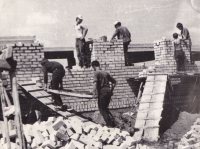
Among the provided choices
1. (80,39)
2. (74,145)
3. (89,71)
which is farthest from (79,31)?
(74,145)

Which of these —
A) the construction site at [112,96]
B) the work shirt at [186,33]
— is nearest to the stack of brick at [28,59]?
the construction site at [112,96]

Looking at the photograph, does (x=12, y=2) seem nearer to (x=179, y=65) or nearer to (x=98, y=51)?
(x=98, y=51)

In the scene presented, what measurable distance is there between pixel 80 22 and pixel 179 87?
10.9ft

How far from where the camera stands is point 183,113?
8.30 meters

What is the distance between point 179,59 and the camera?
29.2ft

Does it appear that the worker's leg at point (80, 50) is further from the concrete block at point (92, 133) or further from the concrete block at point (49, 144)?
the concrete block at point (49, 144)

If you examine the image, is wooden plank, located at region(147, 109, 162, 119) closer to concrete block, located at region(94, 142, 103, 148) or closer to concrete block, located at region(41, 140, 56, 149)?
concrete block, located at region(94, 142, 103, 148)

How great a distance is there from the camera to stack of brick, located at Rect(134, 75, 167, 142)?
649cm

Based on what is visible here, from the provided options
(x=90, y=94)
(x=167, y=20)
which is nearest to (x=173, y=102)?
(x=167, y=20)

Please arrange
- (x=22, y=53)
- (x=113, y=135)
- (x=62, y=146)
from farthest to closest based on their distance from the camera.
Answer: (x=22, y=53)
(x=113, y=135)
(x=62, y=146)

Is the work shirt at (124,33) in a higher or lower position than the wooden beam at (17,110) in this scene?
higher

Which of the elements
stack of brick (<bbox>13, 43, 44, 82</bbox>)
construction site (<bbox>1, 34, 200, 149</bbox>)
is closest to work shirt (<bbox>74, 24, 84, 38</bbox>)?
construction site (<bbox>1, 34, 200, 149</bbox>)

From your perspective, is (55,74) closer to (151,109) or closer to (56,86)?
(56,86)

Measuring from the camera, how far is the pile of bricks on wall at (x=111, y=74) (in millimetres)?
7672
